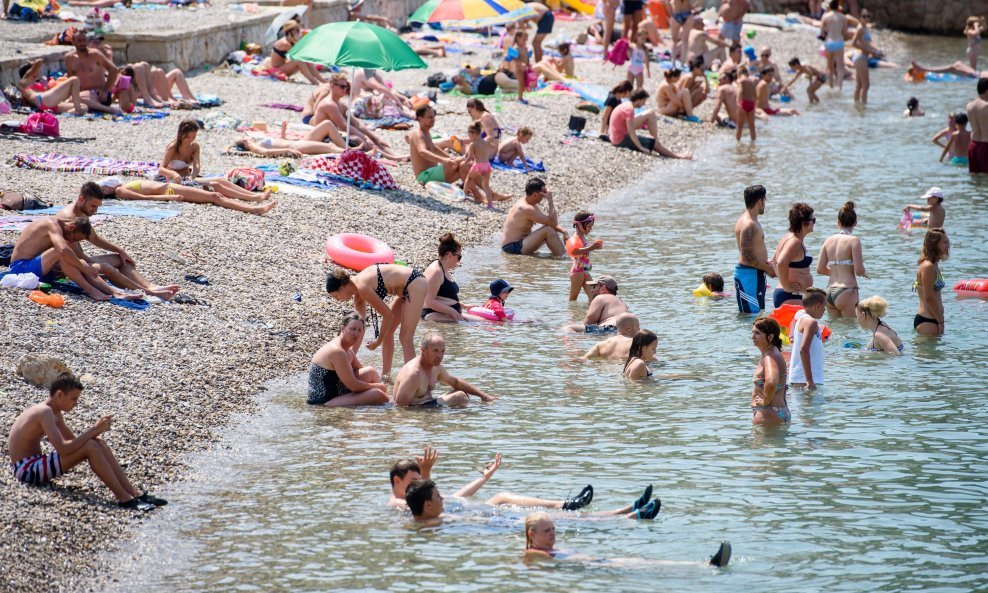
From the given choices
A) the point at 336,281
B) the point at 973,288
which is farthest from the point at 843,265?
the point at 336,281

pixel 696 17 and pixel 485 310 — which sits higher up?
pixel 696 17

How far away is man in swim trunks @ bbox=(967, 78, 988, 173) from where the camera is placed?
17.6 m

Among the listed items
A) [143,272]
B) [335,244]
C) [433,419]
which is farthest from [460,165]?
[433,419]

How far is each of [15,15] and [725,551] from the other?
20479mm

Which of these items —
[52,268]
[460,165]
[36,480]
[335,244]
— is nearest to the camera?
[36,480]

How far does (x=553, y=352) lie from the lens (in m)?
11.1

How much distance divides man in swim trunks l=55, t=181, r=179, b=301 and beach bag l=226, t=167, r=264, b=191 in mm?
3676

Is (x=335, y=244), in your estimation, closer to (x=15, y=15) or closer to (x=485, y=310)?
(x=485, y=310)

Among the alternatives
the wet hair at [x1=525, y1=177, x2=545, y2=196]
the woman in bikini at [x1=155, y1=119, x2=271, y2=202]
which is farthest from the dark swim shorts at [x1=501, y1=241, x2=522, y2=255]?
the woman in bikini at [x1=155, y1=119, x2=271, y2=202]

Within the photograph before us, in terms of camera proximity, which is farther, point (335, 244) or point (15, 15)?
point (15, 15)

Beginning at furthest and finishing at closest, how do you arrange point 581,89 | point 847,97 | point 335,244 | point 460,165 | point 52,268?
point 847,97 → point 581,89 → point 460,165 → point 335,244 → point 52,268

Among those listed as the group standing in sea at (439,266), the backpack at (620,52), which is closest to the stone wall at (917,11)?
the backpack at (620,52)

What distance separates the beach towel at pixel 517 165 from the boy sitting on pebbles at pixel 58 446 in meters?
11.6

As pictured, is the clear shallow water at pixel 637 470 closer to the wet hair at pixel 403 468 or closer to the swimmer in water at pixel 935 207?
the wet hair at pixel 403 468
